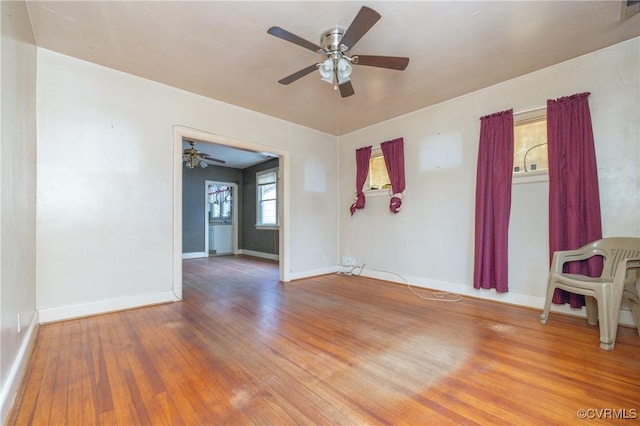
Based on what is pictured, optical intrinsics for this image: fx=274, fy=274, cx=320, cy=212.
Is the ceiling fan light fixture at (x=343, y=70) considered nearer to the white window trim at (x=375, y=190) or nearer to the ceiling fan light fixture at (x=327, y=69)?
the ceiling fan light fixture at (x=327, y=69)

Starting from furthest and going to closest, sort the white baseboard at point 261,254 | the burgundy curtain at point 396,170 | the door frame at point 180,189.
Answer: the white baseboard at point 261,254
the burgundy curtain at point 396,170
the door frame at point 180,189

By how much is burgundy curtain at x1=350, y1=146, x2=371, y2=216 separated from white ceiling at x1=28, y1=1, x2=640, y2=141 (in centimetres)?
153

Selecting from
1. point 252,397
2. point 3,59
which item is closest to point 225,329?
point 252,397

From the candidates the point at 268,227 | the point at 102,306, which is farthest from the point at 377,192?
the point at 102,306

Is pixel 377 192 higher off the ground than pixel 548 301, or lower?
higher

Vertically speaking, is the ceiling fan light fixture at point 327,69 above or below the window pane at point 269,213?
above

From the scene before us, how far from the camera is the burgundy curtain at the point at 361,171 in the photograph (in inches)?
201

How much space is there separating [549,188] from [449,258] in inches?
58.5

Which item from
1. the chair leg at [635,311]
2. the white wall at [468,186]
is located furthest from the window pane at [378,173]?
the chair leg at [635,311]

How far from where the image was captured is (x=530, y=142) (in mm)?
3379

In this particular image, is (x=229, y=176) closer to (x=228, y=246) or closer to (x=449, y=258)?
(x=228, y=246)

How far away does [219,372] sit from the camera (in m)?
1.88

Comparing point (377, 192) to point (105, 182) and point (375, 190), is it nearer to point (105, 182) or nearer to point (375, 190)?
point (375, 190)

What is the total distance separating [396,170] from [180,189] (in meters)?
3.29
